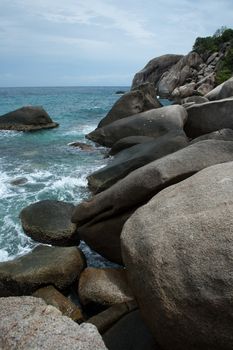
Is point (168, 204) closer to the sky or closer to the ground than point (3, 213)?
closer to the sky

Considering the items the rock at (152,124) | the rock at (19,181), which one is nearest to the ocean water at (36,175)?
the rock at (19,181)

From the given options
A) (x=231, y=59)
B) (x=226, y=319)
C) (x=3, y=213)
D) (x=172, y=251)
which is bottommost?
(x=3, y=213)

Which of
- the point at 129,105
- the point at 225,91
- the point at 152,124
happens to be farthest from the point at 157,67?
the point at 152,124

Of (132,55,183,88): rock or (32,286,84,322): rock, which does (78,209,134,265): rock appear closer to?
(32,286,84,322): rock

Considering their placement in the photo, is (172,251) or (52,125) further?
(52,125)

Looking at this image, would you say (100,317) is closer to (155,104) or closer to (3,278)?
(3,278)

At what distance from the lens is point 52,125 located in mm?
23344

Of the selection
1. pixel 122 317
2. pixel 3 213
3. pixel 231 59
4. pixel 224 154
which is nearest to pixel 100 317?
pixel 122 317

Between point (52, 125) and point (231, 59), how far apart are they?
71.9ft

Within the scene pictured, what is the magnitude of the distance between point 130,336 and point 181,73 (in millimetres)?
43329

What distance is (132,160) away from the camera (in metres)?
9.16

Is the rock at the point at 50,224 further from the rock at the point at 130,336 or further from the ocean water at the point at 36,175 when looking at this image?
the rock at the point at 130,336

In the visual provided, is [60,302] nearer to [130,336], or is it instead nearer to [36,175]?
[130,336]

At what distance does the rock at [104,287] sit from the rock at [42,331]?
228 centimetres
